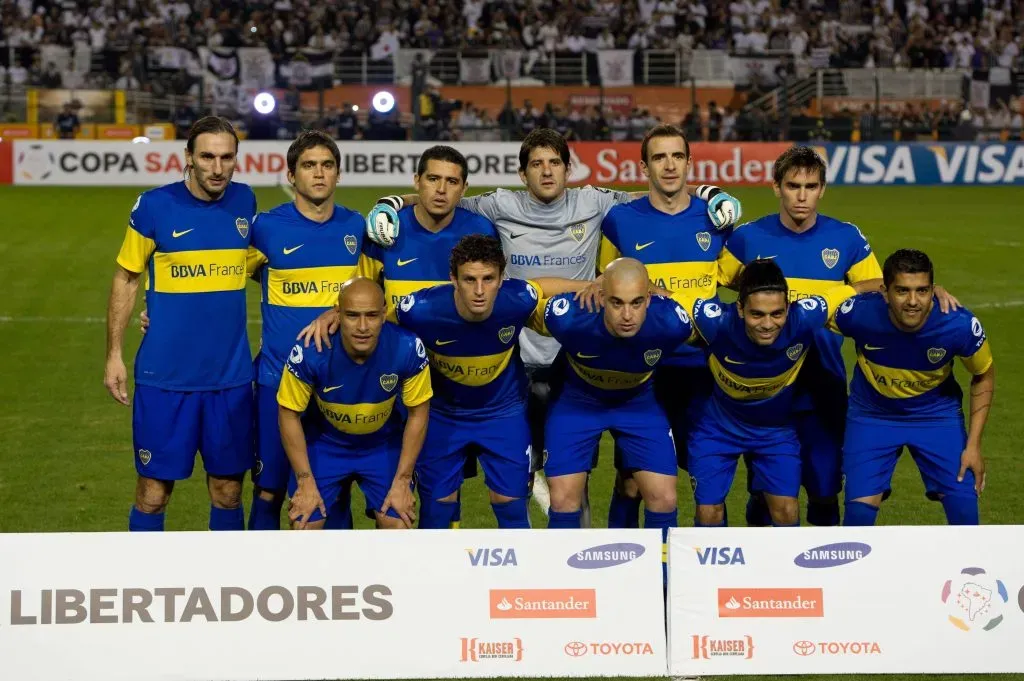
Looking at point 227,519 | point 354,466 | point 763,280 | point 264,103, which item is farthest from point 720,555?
point 264,103

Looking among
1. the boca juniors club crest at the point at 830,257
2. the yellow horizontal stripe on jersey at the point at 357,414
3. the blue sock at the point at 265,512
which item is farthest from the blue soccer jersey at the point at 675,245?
the blue sock at the point at 265,512

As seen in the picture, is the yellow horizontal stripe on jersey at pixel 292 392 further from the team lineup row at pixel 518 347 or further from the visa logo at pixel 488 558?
the visa logo at pixel 488 558

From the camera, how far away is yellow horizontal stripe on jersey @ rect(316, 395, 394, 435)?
6332mm

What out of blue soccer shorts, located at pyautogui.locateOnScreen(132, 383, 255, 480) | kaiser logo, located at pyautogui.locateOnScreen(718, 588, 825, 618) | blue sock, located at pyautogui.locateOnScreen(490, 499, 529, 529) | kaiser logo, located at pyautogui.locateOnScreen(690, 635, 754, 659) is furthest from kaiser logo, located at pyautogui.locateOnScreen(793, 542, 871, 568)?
blue soccer shorts, located at pyautogui.locateOnScreen(132, 383, 255, 480)

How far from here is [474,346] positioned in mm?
6555

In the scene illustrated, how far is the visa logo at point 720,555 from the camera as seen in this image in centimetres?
561

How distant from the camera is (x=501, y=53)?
107ft

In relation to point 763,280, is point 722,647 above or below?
below

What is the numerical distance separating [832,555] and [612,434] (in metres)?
1.44

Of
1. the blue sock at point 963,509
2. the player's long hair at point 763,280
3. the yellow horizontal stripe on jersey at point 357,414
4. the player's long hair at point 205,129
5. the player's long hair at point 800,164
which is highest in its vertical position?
the player's long hair at point 205,129

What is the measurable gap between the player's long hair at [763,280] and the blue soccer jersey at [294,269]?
1.90 meters

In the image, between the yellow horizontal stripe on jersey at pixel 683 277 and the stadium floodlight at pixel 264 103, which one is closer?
the yellow horizontal stripe on jersey at pixel 683 277

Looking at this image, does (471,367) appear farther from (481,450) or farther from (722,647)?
(722,647)

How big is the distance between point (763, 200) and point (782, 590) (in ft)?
64.9
